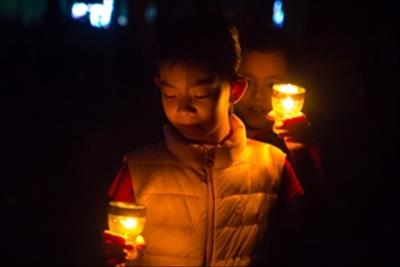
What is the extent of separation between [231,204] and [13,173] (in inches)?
231

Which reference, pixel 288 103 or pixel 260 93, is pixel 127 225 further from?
pixel 260 93

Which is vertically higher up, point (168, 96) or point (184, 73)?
point (184, 73)

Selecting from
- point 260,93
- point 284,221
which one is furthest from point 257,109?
point 284,221

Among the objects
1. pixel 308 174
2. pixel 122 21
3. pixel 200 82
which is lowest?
pixel 308 174

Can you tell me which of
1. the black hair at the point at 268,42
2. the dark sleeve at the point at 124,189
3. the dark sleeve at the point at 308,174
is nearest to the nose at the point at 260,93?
the black hair at the point at 268,42

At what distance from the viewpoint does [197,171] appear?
11.7 feet

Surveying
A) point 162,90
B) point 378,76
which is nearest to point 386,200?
point 162,90

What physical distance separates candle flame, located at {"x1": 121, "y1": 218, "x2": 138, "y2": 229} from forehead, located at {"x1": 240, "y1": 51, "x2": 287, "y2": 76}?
1702mm

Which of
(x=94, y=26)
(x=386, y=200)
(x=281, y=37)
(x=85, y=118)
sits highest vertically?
(x=94, y=26)

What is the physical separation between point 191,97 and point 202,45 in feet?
0.89

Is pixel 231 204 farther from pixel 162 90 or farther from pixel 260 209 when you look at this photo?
pixel 162 90

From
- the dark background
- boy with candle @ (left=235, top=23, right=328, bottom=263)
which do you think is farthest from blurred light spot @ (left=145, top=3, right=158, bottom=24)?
boy with candle @ (left=235, top=23, right=328, bottom=263)

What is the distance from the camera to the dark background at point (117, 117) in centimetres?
721

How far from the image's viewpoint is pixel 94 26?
21.3 metres
